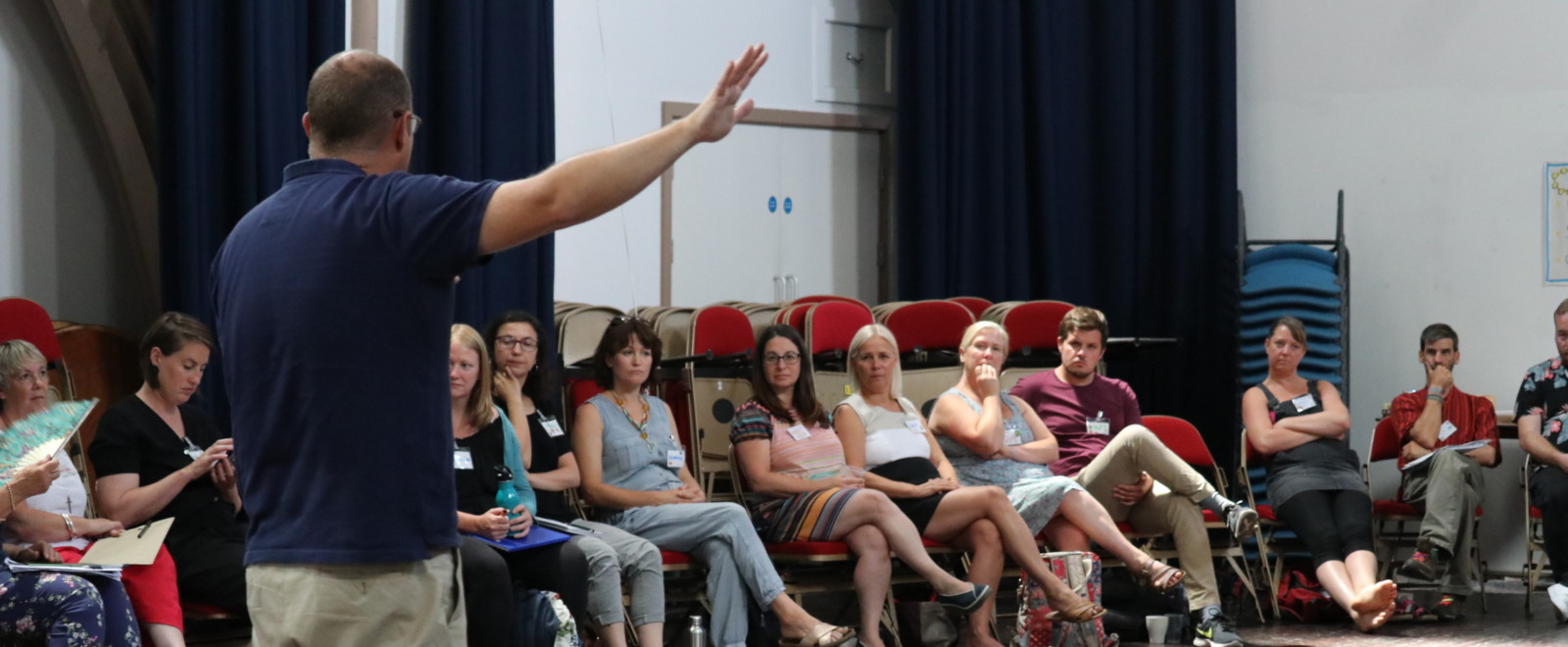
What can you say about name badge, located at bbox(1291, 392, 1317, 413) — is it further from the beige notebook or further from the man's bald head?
the man's bald head

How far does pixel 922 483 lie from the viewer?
5227 millimetres

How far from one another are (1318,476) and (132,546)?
4061 millimetres

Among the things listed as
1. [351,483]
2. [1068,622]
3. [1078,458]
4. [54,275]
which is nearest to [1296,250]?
[1078,458]

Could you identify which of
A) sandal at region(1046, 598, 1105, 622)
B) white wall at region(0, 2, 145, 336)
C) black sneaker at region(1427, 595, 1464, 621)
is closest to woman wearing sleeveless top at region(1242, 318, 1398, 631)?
black sneaker at region(1427, 595, 1464, 621)

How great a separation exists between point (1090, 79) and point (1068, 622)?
3633 mm

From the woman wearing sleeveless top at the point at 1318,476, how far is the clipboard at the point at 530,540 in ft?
8.97

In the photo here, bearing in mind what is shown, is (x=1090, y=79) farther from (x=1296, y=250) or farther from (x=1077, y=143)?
(x=1296, y=250)

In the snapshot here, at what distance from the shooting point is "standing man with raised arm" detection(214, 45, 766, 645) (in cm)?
170

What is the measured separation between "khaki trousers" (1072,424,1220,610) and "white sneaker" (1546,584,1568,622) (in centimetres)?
128

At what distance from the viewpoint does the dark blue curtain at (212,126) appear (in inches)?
179

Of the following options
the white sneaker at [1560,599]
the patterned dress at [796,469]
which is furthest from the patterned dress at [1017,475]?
the white sneaker at [1560,599]

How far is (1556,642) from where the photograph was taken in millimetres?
5078

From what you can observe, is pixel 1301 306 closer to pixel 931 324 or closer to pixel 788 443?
pixel 931 324

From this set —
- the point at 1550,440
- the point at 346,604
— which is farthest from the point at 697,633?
the point at 1550,440
